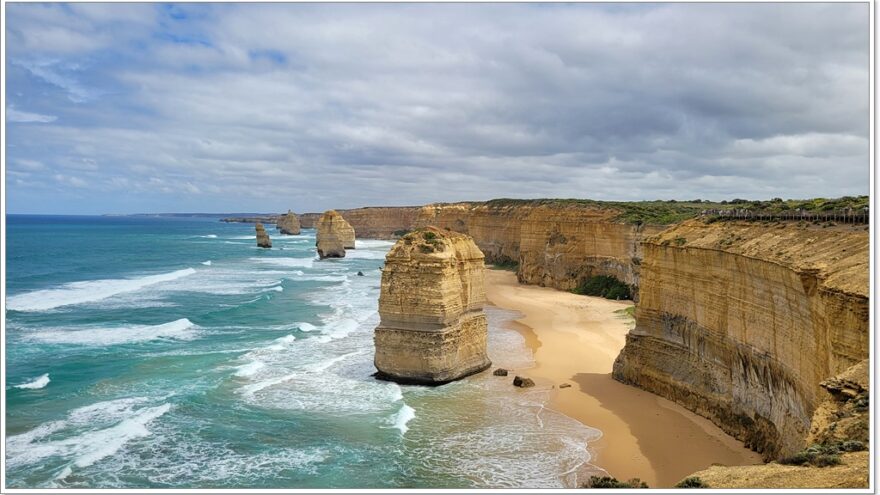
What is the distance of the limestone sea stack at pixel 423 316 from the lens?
24672mm

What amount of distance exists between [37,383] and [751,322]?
25.7m

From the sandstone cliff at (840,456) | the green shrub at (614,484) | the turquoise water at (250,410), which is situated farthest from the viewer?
the turquoise water at (250,410)

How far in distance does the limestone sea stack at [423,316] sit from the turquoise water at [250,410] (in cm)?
78

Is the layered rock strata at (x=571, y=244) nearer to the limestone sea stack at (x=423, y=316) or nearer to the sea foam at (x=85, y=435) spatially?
the limestone sea stack at (x=423, y=316)

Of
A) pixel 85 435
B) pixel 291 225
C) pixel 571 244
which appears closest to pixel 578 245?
pixel 571 244

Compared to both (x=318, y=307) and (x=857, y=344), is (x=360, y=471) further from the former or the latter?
(x=318, y=307)

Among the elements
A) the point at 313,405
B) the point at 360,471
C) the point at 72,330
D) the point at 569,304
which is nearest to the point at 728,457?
the point at 360,471

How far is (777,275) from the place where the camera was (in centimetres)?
1631

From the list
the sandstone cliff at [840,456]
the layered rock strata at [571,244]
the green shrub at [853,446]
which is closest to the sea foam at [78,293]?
the layered rock strata at [571,244]

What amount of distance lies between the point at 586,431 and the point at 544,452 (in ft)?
8.12

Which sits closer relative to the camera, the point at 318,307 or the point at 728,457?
the point at 728,457

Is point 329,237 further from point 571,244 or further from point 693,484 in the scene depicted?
point 693,484

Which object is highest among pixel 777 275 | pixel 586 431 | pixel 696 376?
pixel 777 275

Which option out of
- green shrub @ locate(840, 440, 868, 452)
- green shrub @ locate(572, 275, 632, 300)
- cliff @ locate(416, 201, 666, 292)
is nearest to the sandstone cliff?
green shrub @ locate(840, 440, 868, 452)
